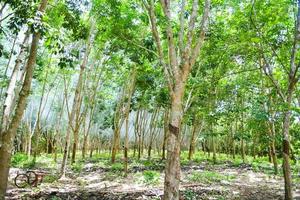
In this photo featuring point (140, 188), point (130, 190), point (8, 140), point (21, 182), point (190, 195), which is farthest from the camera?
point (21, 182)

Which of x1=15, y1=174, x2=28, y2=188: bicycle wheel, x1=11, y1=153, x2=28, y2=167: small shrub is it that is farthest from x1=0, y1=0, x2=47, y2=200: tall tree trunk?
x1=11, y1=153, x2=28, y2=167: small shrub

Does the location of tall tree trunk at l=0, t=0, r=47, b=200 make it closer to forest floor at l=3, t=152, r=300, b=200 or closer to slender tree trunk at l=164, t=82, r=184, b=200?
forest floor at l=3, t=152, r=300, b=200

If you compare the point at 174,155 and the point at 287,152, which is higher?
the point at 287,152

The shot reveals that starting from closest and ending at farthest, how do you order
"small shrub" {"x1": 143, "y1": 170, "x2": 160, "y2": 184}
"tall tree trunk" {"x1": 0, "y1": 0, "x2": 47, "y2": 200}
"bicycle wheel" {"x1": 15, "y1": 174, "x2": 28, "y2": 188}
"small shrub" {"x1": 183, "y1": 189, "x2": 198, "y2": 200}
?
1. "tall tree trunk" {"x1": 0, "y1": 0, "x2": 47, "y2": 200}
2. "small shrub" {"x1": 183, "y1": 189, "x2": 198, "y2": 200}
3. "bicycle wheel" {"x1": 15, "y1": 174, "x2": 28, "y2": 188}
4. "small shrub" {"x1": 143, "y1": 170, "x2": 160, "y2": 184}

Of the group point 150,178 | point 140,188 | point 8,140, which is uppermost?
point 8,140

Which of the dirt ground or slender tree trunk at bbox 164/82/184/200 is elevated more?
slender tree trunk at bbox 164/82/184/200

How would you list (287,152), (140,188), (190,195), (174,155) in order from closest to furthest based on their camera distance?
(174,155), (287,152), (190,195), (140,188)

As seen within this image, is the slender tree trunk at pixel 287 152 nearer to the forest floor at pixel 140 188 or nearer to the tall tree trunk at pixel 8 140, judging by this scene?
the forest floor at pixel 140 188

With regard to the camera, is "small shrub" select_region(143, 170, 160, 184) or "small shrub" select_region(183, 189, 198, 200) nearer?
"small shrub" select_region(183, 189, 198, 200)

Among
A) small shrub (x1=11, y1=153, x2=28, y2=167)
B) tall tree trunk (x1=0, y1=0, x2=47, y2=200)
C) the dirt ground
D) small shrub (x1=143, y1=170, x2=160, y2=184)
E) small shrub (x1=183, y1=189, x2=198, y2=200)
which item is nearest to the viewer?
tall tree trunk (x1=0, y1=0, x2=47, y2=200)

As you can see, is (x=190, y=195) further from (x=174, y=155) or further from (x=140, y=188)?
(x=174, y=155)

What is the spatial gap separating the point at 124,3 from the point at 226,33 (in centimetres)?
431

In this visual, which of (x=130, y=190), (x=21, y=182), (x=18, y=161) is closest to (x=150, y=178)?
(x=130, y=190)

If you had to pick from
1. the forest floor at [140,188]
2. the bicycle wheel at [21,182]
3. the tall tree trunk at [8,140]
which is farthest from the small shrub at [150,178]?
the tall tree trunk at [8,140]
